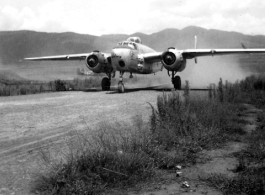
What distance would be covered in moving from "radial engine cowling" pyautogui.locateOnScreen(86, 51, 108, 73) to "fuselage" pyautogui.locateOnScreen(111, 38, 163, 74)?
1.88 metres

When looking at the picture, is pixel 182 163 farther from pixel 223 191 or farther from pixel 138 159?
pixel 223 191

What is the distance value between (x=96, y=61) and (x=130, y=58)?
117 inches

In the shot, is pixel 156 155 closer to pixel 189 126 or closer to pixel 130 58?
pixel 189 126

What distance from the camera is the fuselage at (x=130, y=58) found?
1869 centimetres

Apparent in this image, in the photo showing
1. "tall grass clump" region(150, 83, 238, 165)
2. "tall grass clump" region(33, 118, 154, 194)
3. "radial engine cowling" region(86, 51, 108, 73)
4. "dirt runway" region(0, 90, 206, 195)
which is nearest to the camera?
"tall grass clump" region(33, 118, 154, 194)

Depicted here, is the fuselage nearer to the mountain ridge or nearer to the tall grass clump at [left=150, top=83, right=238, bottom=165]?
the tall grass clump at [left=150, top=83, right=238, bottom=165]

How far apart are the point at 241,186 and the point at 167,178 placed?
1.05m

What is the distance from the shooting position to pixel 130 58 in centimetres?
1923

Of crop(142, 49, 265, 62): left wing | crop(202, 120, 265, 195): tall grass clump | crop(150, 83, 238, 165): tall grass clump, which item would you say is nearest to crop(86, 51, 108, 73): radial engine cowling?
crop(142, 49, 265, 62): left wing

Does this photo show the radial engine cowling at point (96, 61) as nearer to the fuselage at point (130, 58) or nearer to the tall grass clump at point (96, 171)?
the fuselage at point (130, 58)

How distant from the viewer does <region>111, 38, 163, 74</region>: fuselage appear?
1869 centimetres

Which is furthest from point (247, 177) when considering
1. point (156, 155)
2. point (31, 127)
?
point (31, 127)

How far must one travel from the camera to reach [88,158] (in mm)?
4734

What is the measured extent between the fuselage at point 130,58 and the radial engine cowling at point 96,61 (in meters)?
1.88
